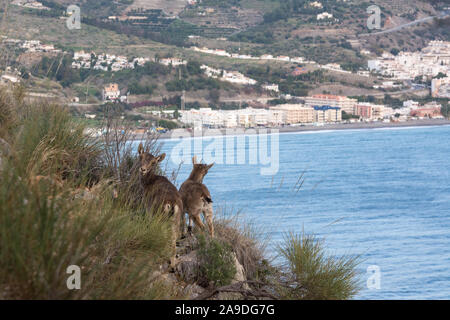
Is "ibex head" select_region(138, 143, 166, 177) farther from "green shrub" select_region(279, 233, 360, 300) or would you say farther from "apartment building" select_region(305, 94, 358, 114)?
"apartment building" select_region(305, 94, 358, 114)

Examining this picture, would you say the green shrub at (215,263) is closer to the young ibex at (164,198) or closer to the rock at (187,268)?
the rock at (187,268)

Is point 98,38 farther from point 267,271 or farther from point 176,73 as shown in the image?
point 267,271

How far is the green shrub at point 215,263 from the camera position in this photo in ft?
15.1

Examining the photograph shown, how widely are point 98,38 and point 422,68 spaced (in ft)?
158

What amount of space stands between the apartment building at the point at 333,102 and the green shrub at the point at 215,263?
2583 inches

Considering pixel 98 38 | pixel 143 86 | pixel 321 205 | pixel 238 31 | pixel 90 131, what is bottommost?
pixel 321 205

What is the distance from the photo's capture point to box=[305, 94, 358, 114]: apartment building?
6969 centimetres

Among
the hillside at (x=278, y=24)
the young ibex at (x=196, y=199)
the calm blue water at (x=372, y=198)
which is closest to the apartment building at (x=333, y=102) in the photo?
the hillside at (x=278, y=24)

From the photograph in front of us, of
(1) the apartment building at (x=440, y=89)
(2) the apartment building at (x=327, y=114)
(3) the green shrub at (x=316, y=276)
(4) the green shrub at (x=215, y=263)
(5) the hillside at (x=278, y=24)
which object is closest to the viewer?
(3) the green shrub at (x=316, y=276)

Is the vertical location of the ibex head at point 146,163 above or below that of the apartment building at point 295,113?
below

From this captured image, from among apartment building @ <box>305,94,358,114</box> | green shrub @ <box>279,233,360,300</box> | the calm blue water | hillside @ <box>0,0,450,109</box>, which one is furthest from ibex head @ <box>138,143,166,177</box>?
apartment building @ <box>305,94,358,114</box>

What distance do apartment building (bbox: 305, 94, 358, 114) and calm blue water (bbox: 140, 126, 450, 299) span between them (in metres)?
6.49

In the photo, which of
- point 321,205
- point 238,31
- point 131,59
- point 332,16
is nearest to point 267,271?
point 321,205
